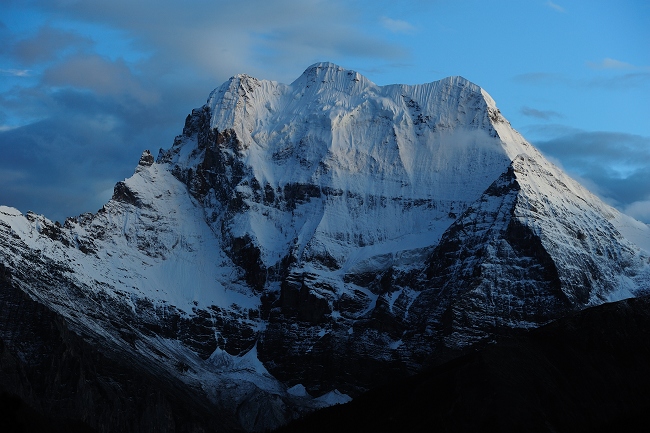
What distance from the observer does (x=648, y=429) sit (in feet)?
637

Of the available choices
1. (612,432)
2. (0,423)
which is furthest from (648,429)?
(0,423)

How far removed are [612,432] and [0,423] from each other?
78722 mm

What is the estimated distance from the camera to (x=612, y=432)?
19950 cm

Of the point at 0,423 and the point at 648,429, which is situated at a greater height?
the point at 648,429

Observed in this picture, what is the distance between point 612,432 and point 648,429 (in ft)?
21.0

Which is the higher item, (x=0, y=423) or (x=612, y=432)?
(x=612, y=432)

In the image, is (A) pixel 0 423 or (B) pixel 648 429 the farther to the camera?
(B) pixel 648 429

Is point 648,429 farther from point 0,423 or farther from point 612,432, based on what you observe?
point 0,423

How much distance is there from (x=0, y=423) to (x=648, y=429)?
7886 cm

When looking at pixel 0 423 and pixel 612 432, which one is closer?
pixel 0 423

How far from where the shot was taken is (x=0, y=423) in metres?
158
